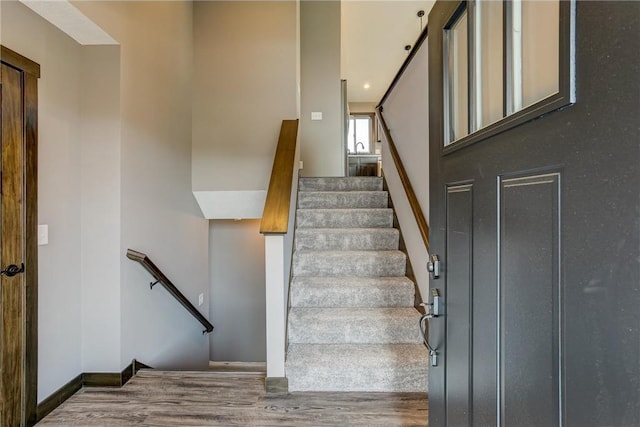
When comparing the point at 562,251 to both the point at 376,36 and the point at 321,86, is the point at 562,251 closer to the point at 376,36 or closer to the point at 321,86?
the point at 321,86

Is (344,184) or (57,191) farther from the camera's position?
(344,184)

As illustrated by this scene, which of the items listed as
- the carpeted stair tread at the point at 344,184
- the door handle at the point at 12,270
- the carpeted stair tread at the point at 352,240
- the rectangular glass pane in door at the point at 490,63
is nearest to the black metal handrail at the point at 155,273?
the door handle at the point at 12,270

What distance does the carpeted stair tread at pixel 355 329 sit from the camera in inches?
90.8

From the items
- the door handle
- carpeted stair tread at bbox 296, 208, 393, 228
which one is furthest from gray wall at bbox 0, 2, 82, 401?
carpeted stair tread at bbox 296, 208, 393, 228

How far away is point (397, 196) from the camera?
319cm

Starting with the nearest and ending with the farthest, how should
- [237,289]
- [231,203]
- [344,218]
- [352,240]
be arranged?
[352,240] → [344,218] → [231,203] → [237,289]

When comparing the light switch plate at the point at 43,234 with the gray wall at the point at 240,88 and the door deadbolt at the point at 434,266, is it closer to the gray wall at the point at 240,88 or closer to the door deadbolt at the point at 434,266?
the gray wall at the point at 240,88

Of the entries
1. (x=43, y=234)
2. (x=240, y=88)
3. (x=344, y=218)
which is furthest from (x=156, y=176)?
(x=344, y=218)

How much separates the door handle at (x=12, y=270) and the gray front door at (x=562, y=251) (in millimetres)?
2134

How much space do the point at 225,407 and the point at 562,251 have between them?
1952mm

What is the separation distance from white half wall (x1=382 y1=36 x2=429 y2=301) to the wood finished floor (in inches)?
33.2

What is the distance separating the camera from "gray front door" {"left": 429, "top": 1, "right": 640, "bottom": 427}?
1.63 feet

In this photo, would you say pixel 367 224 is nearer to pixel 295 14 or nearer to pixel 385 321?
pixel 385 321

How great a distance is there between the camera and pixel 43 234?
1.93m
